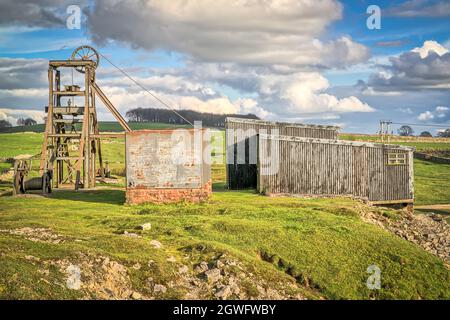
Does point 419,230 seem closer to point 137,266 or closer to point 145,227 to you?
point 145,227

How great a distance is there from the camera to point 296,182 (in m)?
→ 34.7

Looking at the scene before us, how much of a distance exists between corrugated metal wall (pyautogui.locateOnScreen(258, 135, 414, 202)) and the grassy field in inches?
254

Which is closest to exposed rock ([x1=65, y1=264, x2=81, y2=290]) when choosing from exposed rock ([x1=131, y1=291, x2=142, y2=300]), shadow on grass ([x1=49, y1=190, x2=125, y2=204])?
exposed rock ([x1=131, y1=291, x2=142, y2=300])

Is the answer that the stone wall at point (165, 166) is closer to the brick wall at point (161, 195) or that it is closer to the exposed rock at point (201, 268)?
the brick wall at point (161, 195)

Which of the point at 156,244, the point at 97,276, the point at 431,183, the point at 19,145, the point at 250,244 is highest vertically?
the point at 19,145

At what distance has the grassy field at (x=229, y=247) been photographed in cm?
1555

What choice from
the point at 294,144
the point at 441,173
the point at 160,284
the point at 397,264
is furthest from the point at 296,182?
the point at 441,173

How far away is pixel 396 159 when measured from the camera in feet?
120

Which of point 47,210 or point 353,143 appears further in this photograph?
point 353,143

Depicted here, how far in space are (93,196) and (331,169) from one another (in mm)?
15959

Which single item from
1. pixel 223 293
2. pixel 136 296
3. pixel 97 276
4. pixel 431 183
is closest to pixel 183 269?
pixel 223 293

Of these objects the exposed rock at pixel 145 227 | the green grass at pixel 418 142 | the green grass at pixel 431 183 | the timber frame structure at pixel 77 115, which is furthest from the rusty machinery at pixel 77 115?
the green grass at pixel 418 142

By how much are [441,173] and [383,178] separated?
2376cm

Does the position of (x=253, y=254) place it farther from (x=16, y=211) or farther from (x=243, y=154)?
(x=243, y=154)
